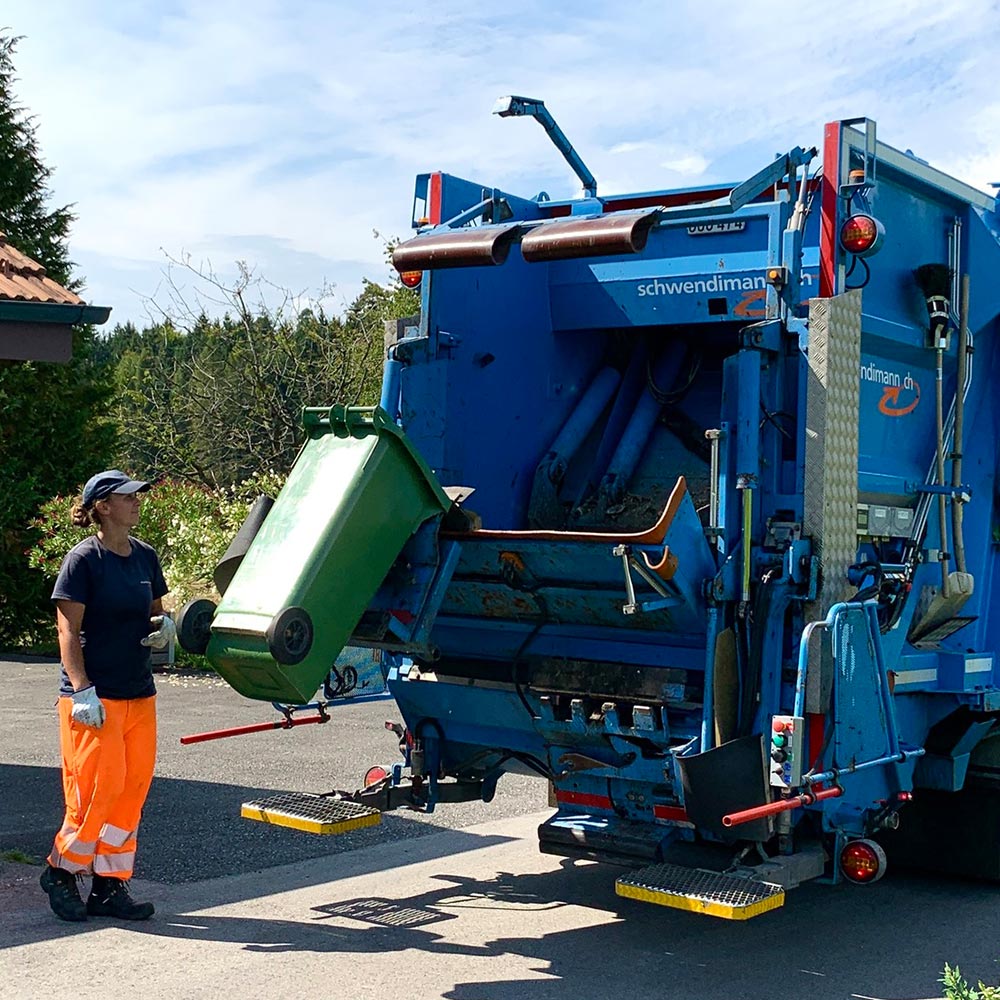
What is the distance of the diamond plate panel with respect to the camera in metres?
4.88

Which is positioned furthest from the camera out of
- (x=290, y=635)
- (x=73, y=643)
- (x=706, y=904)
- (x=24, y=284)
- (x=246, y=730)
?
(x=24, y=284)

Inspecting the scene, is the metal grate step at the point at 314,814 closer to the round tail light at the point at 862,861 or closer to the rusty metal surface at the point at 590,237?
the round tail light at the point at 862,861

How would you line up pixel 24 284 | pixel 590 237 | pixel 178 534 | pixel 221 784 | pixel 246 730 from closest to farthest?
pixel 590 237 < pixel 246 730 < pixel 24 284 < pixel 221 784 < pixel 178 534

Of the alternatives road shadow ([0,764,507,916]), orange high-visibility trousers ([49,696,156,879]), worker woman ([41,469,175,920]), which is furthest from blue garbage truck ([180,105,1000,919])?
road shadow ([0,764,507,916])

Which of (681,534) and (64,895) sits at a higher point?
(681,534)

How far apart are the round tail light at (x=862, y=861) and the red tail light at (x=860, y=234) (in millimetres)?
2060

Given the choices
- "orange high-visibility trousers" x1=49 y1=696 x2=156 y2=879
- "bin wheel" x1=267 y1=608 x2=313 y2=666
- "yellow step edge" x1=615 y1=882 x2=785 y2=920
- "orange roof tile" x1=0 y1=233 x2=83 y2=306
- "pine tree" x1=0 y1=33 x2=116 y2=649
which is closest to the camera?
"yellow step edge" x1=615 y1=882 x2=785 y2=920

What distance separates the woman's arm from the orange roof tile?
86.6 inches

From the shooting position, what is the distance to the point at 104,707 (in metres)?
5.34

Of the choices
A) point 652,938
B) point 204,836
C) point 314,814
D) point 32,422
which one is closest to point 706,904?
point 652,938

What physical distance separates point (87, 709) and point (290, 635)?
1.13 metres

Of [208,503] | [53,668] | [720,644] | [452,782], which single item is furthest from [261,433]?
[720,644]

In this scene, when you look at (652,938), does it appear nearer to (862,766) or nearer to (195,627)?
(862,766)

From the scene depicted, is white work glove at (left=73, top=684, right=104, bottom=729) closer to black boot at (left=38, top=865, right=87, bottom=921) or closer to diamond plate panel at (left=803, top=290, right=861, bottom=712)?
black boot at (left=38, top=865, right=87, bottom=921)
